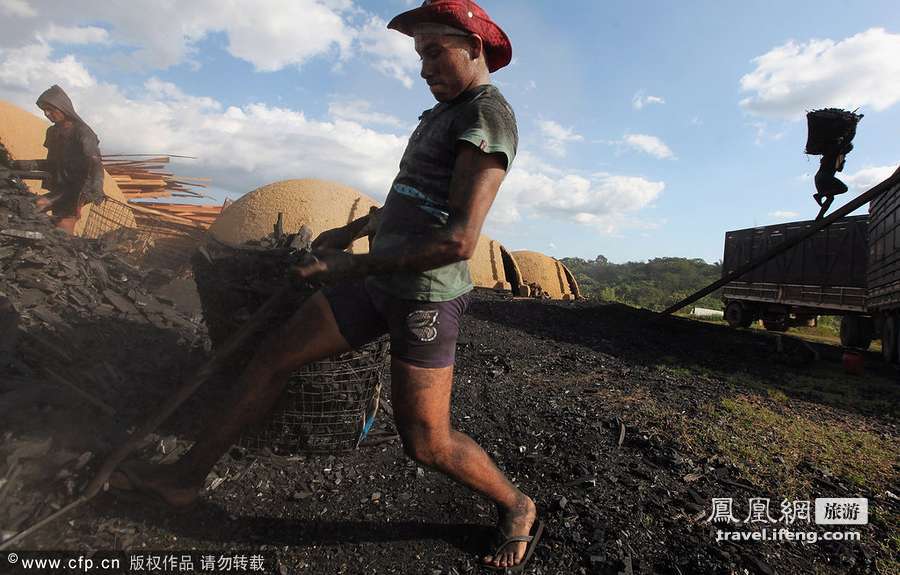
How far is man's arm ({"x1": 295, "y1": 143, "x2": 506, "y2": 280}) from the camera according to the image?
1.91 metres

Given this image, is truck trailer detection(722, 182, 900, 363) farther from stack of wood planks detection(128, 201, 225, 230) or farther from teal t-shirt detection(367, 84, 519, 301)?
stack of wood planks detection(128, 201, 225, 230)

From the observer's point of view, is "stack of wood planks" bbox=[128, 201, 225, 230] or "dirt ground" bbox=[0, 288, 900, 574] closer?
"dirt ground" bbox=[0, 288, 900, 574]

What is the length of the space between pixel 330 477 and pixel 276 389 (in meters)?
0.90

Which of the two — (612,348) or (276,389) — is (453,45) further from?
(612,348)

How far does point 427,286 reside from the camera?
6.86 feet

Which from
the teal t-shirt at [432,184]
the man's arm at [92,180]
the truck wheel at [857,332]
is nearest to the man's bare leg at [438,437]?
the teal t-shirt at [432,184]

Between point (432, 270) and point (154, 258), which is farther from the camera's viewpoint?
point (154, 258)

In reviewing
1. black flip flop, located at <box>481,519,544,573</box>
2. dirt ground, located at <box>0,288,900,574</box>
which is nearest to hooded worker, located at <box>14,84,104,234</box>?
dirt ground, located at <box>0,288,900,574</box>

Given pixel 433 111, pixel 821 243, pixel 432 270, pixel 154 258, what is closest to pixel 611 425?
pixel 432 270

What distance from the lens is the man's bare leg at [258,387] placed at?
7.47ft

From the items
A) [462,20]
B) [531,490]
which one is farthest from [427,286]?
[531,490]

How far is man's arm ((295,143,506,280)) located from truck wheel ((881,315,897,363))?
34.8 feet

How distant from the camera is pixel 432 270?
209 cm

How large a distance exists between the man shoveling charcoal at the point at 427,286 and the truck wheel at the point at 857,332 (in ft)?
40.8
